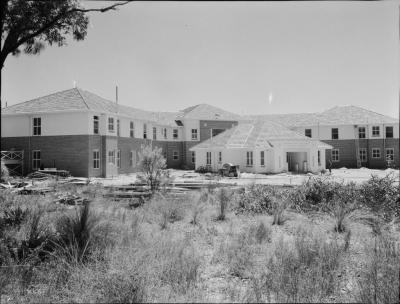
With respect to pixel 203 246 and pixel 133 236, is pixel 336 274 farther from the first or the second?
pixel 133 236

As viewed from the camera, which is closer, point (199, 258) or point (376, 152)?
point (199, 258)

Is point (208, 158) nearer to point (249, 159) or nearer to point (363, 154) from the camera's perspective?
point (249, 159)

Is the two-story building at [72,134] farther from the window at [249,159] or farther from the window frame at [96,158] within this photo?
the window at [249,159]

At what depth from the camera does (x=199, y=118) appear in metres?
48.2

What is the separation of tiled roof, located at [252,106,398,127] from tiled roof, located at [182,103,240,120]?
8845mm

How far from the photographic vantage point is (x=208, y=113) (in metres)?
49.5

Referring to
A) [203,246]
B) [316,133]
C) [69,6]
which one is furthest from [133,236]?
[316,133]

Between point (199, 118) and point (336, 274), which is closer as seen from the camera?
point (336, 274)

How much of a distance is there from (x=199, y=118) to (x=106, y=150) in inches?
707

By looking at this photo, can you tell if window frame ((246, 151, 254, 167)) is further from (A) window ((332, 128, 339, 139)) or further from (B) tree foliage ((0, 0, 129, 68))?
(B) tree foliage ((0, 0, 129, 68))

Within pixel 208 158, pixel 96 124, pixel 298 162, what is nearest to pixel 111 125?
pixel 96 124

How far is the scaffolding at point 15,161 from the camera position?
3212 centimetres

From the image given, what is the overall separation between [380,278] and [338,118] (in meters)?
47.8

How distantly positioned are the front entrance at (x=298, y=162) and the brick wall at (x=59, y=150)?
75.6ft
